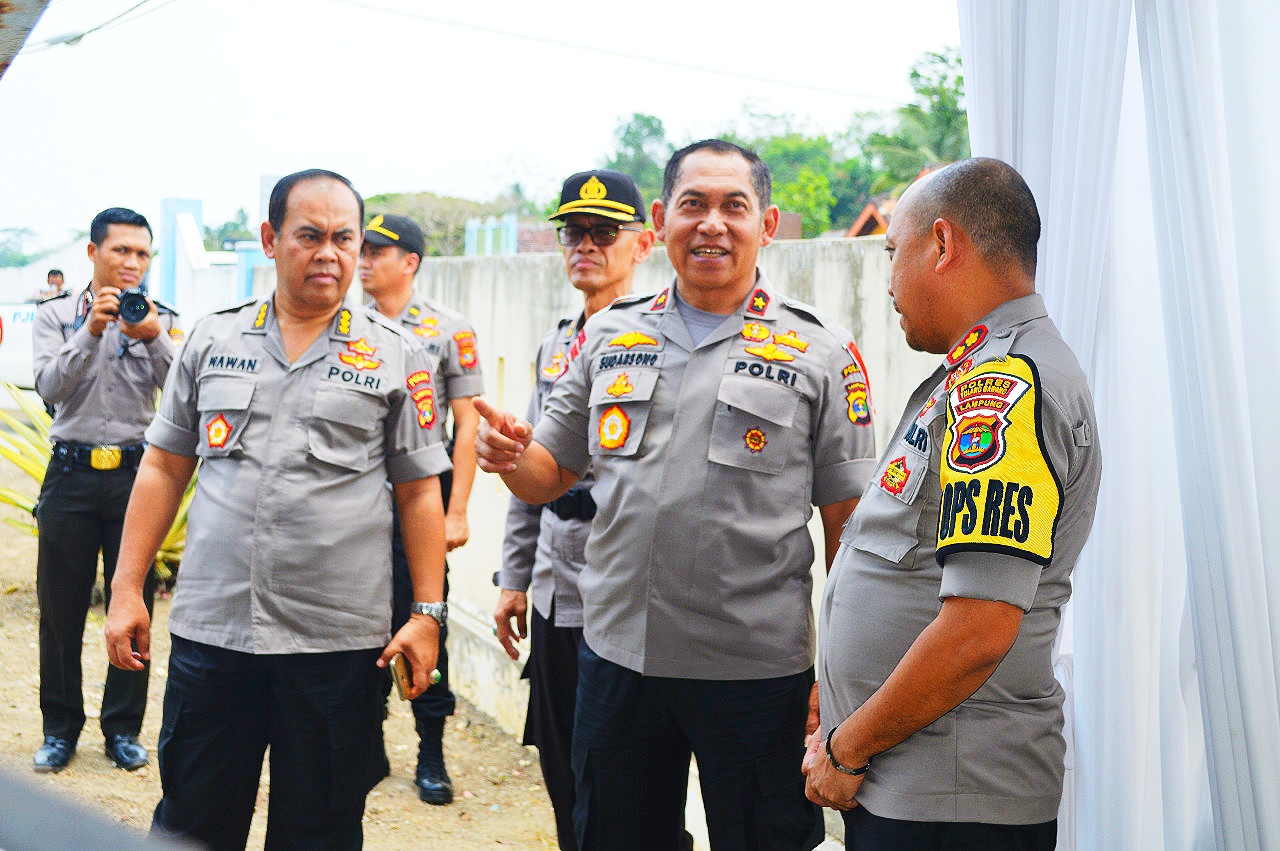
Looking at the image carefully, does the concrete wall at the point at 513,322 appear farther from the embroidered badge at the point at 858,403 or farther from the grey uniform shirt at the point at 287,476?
the grey uniform shirt at the point at 287,476

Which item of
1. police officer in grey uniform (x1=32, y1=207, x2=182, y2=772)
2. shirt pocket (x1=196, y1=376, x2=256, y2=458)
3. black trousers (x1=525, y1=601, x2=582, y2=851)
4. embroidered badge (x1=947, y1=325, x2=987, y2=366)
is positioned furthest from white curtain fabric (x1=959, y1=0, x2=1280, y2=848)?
police officer in grey uniform (x1=32, y1=207, x2=182, y2=772)

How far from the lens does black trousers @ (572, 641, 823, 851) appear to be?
231 centimetres

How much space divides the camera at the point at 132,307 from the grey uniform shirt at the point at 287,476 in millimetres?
1436

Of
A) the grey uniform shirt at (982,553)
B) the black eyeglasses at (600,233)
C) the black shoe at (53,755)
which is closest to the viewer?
the grey uniform shirt at (982,553)

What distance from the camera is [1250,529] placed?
5.90 feet

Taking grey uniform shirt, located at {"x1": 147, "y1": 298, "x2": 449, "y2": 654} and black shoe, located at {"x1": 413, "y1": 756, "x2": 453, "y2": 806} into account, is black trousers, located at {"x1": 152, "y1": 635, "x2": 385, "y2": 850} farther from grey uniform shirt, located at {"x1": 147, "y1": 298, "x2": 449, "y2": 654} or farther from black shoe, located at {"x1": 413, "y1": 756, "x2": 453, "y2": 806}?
black shoe, located at {"x1": 413, "y1": 756, "x2": 453, "y2": 806}

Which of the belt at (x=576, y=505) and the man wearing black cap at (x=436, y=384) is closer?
the belt at (x=576, y=505)

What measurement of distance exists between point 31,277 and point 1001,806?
1781cm

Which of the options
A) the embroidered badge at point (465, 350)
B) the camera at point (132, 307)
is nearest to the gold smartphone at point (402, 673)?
the embroidered badge at point (465, 350)

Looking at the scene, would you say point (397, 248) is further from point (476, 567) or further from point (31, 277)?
point (31, 277)

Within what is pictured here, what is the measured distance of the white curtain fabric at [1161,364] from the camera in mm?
1806

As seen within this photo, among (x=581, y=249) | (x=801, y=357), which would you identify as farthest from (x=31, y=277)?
(x=801, y=357)

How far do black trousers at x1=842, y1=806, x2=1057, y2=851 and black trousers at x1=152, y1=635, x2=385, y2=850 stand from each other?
1296 millimetres

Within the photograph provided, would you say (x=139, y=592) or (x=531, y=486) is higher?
(x=531, y=486)
